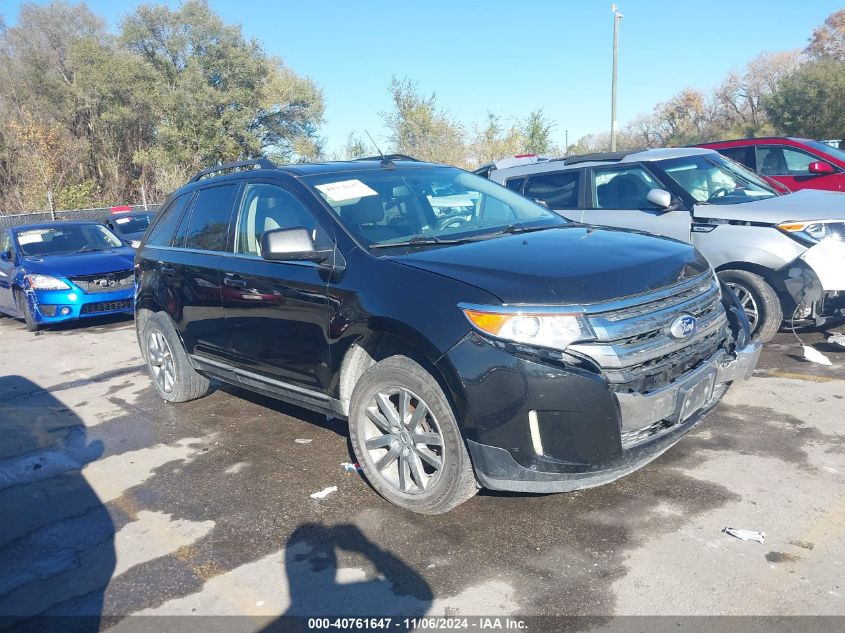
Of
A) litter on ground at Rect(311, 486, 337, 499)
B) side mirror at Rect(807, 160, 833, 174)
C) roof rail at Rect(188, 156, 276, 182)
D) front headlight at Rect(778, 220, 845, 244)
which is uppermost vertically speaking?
roof rail at Rect(188, 156, 276, 182)

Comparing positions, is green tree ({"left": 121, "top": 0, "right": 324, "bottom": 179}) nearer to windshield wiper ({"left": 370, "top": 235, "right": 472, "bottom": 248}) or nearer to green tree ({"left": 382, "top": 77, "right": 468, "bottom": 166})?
green tree ({"left": 382, "top": 77, "right": 468, "bottom": 166})

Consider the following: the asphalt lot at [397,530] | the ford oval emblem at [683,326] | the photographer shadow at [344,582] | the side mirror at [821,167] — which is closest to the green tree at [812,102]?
the side mirror at [821,167]

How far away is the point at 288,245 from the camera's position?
3865 millimetres

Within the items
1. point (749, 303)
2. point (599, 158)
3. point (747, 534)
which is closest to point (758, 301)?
point (749, 303)

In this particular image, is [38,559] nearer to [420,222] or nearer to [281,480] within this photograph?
[281,480]

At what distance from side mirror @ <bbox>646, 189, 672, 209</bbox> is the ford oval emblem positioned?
3212 mm

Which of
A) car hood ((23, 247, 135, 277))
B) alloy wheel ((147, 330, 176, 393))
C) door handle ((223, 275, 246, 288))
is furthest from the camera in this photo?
car hood ((23, 247, 135, 277))

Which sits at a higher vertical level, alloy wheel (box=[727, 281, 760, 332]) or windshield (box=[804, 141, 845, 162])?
windshield (box=[804, 141, 845, 162])

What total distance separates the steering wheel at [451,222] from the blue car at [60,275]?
22.1 ft

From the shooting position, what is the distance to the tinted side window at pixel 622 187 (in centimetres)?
684

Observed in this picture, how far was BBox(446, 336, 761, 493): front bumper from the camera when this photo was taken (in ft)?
10.00

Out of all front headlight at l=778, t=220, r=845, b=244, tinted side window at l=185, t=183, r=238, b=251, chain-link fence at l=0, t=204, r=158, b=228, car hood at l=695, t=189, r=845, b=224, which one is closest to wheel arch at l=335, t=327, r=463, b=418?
tinted side window at l=185, t=183, r=238, b=251

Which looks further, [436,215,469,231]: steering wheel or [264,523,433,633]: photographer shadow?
[436,215,469,231]: steering wheel

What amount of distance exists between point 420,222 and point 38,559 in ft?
8.96
